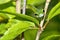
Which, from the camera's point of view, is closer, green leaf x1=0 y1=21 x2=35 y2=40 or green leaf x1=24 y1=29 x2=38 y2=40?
green leaf x1=0 y1=21 x2=35 y2=40

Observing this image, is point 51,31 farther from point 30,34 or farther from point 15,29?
point 15,29

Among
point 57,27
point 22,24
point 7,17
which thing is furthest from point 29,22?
point 57,27

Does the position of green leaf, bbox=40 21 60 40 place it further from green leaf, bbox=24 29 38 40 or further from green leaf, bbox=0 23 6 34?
green leaf, bbox=0 23 6 34

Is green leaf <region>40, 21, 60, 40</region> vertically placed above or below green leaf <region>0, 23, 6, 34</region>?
below

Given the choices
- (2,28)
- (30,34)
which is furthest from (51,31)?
(2,28)

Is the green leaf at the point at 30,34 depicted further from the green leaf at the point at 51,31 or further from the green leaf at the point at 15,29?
the green leaf at the point at 15,29

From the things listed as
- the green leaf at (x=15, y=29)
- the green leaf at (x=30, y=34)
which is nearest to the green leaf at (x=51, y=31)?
the green leaf at (x=30, y=34)

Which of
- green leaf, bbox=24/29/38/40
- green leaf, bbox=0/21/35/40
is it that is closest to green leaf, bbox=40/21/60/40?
green leaf, bbox=24/29/38/40

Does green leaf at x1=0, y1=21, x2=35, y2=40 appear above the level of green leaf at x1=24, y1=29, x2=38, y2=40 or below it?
above

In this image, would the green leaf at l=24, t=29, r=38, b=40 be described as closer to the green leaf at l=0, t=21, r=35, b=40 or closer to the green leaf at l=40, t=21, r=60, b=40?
the green leaf at l=40, t=21, r=60, b=40

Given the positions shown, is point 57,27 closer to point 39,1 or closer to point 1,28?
point 39,1

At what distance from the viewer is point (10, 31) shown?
540mm

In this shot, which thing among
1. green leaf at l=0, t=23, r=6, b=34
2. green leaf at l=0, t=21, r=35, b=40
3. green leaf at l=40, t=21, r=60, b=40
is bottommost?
green leaf at l=40, t=21, r=60, b=40

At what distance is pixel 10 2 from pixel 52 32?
220 millimetres
